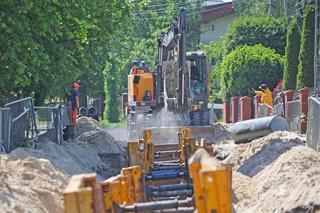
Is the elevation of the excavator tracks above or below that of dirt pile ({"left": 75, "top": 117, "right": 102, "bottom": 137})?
above

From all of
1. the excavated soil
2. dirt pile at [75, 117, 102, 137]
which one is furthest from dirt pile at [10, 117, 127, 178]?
dirt pile at [75, 117, 102, 137]

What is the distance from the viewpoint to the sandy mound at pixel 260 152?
51.6ft

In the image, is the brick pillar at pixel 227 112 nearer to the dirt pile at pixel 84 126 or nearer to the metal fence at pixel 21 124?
the dirt pile at pixel 84 126

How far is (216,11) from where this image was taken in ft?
239

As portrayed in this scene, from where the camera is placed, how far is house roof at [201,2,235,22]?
72.6 metres

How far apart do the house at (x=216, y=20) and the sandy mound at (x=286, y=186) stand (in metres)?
59.4

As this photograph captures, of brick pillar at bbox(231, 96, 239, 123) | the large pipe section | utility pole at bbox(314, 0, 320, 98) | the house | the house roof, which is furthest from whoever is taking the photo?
the house

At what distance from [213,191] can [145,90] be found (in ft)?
68.9

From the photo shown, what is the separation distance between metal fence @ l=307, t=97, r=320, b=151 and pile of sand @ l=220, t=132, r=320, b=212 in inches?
14.4

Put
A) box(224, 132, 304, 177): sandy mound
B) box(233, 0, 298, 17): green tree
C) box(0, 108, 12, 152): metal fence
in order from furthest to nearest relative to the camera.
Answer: box(233, 0, 298, 17): green tree, box(224, 132, 304, 177): sandy mound, box(0, 108, 12, 152): metal fence

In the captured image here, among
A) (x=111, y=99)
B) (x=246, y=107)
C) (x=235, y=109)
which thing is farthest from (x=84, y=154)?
(x=111, y=99)

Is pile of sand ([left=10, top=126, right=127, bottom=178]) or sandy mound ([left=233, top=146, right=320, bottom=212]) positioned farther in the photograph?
pile of sand ([left=10, top=126, right=127, bottom=178])

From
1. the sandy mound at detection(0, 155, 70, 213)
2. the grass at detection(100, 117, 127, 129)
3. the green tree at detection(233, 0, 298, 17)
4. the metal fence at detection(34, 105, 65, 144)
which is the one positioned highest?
the green tree at detection(233, 0, 298, 17)

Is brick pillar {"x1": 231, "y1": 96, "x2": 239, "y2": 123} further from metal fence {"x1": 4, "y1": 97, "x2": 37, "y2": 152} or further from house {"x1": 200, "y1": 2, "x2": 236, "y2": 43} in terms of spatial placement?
house {"x1": 200, "y1": 2, "x2": 236, "y2": 43}
